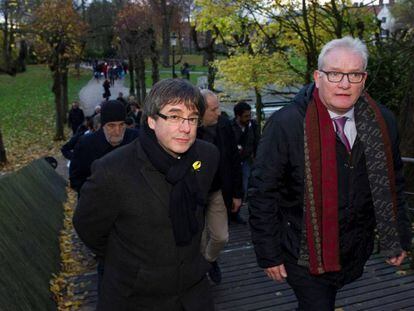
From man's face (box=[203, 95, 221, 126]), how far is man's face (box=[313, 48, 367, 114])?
263 cm

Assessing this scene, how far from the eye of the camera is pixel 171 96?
8.91 feet

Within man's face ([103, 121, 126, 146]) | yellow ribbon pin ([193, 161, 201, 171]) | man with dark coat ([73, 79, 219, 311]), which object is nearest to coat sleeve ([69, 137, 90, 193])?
man's face ([103, 121, 126, 146])

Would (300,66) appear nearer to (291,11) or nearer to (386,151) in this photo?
(291,11)

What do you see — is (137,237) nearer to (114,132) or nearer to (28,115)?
(114,132)

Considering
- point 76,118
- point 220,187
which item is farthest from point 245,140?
point 76,118

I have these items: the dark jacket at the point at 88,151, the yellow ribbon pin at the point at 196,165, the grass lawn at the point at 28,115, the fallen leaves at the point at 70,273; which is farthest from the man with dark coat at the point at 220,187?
the grass lawn at the point at 28,115

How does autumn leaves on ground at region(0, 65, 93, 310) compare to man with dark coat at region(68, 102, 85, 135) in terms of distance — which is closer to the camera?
autumn leaves on ground at region(0, 65, 93, 310)

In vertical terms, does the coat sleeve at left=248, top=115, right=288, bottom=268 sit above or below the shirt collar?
below

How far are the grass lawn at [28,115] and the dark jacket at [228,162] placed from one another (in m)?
12.3

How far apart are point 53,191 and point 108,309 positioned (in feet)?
23.3

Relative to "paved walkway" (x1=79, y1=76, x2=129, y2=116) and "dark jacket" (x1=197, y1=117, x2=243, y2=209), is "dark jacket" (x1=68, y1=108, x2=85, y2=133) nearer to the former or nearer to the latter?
"paved walkway" (x1=79, y1=76, x2=129, y2=116)

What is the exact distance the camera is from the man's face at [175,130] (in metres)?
2.72

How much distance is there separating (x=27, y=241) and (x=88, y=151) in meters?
1.10

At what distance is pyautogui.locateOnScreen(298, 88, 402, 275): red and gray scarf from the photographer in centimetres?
295
